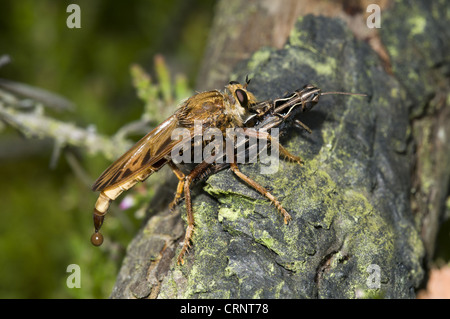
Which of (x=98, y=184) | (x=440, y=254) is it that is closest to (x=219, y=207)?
(x=98, y=184)

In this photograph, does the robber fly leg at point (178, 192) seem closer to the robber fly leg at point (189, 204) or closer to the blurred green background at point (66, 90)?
the robber fly leg at point (189, 204)

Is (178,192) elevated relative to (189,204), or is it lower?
elevated

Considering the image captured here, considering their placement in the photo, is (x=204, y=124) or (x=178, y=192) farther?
(x=204, y=124)

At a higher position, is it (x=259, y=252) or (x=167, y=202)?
(x=167, y=202)

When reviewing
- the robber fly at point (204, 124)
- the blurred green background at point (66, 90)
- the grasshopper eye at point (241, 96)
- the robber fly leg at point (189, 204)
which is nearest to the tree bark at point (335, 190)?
the robber fly leg at point (189, 204)

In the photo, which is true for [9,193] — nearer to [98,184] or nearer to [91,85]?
[91,85]

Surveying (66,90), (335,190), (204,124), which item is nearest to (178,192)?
(204,124)

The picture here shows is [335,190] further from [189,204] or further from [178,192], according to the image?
→ [178,192]
